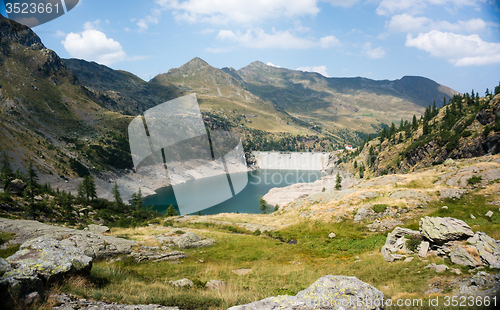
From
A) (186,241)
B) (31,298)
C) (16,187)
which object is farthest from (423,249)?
(16,187)

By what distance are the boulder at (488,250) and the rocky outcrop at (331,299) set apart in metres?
7.80

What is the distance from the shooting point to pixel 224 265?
57.1 feet

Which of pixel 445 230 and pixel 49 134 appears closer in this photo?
pixel 445 230

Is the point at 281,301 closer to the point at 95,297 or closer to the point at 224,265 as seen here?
the point at 95,297

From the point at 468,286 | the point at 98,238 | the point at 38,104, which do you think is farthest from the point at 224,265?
the point at 38,104

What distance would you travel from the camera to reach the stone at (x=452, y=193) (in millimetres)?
26825

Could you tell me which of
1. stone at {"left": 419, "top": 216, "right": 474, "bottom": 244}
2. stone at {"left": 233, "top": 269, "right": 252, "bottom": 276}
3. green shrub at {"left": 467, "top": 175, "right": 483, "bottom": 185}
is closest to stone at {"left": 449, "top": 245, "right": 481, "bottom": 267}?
stone at {"left": 419, "top": 216, "right": 474, "bottom": 244}

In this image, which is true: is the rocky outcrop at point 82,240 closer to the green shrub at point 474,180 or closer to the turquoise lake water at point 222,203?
the green shrub at point 474,180

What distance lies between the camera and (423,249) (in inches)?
606

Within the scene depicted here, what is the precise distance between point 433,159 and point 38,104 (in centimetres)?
24547

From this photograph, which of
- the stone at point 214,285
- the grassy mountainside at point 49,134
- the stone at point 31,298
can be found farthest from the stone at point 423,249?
the grassy mountainside at point 49,134

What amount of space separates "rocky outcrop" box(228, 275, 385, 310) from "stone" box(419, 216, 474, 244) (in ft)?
36.0

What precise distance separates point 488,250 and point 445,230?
11.2ft

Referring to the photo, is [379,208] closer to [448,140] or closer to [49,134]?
[448,140]
